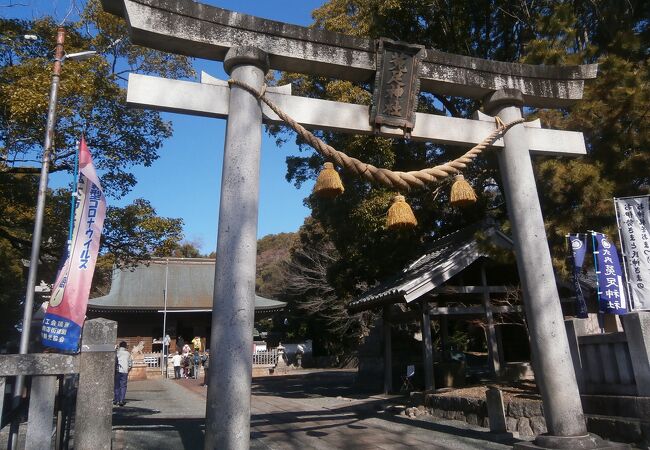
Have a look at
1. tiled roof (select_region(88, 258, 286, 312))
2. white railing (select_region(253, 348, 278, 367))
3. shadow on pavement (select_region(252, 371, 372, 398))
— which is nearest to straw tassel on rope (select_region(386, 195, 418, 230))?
shadow on pavement (select_region(252, 371, 372, 398))

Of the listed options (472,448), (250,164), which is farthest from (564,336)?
(250,164)

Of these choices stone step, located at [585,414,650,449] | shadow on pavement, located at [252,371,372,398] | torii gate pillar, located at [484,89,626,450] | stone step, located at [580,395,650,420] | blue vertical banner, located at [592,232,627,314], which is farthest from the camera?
shadow on pavement, located at [252,371,372,398]

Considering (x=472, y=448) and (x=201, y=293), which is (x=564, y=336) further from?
(x=201, y=293)

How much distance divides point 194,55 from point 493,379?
35.4 feet

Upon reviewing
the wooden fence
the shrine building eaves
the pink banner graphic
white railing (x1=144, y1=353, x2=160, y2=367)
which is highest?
the shrine building eaves

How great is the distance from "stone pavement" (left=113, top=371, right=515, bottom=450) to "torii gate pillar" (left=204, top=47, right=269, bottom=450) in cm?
281

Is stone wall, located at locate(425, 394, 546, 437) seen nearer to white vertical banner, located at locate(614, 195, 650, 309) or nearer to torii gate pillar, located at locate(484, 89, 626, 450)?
white vertical banner, located at locate(614, 195, 650, 309)

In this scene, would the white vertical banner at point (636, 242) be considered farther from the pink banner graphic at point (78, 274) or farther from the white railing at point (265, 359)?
the white railing at point (265, 359)

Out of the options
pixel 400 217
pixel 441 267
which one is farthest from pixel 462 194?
pixel 441 267

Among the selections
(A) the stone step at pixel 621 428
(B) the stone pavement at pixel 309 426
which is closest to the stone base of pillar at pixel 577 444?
(A) the stone step at pixel 621 428

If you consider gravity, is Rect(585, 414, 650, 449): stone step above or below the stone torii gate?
below

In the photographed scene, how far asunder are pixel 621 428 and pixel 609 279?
2391mm

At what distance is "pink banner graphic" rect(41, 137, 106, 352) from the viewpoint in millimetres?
4715

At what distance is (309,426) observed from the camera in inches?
339
